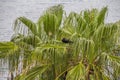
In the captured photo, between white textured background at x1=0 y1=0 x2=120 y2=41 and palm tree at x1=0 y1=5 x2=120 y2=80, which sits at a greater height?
white textured background at x1=0 y1=0 x2=120 y2=41

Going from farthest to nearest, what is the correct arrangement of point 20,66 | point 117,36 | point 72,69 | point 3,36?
point 3,36 → point 20,66 → point 117,36 → point 72,69

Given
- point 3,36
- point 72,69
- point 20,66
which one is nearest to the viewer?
point 72,69

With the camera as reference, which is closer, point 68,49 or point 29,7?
point 68,49

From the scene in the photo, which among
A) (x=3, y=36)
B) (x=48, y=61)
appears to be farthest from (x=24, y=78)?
(x=3, y=36)

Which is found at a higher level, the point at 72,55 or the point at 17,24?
the point at 17,24

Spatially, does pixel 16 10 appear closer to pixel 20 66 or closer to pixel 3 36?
Result: pixel 3 36

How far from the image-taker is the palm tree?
264 cm

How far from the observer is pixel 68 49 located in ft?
9.06

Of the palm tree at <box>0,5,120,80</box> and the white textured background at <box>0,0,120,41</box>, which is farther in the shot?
the white textured background at <box>0,0,120,41</box>

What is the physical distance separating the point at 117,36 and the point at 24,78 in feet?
3.07

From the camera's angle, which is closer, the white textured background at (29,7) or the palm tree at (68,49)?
the palm tree at (68,49)

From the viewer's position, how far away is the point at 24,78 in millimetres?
2736

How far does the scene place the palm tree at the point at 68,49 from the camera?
2.64m

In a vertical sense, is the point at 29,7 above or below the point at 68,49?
above
